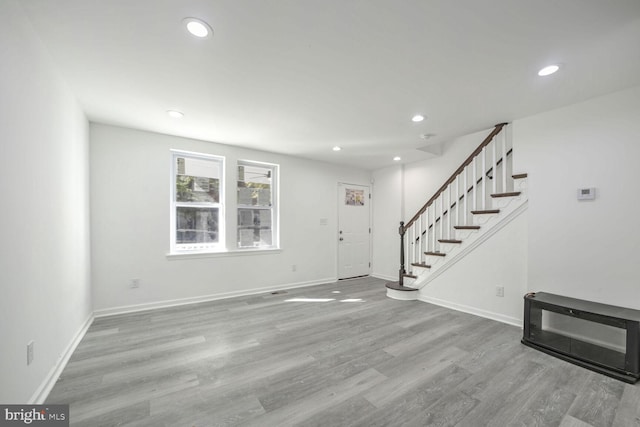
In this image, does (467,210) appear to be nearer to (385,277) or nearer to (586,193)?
(586,193)

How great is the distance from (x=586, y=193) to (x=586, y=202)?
93mm

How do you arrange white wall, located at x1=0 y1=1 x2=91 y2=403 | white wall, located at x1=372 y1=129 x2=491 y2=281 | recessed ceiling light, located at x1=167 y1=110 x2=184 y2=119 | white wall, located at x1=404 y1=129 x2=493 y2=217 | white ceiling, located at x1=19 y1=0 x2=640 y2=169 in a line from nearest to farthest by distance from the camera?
white wall, located at x1=0 y1=1 x2=91 y2=403, white ceiling, located at x1=19 y1=0 x2=640 y2=169, recessed ceiling light, located at x1=167 y1=110 x2=184 y2=119, white wall, located at x1=404 y1=129 x2=493 y2=217, white wall, located at x1=372 y1=129 x2=491 y2=281

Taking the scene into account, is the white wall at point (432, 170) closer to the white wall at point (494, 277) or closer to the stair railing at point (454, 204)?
the stair railing at point (454, 204)

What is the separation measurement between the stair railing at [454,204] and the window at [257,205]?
2438 millimetres

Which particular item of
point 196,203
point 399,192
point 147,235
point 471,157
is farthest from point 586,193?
point 147,235

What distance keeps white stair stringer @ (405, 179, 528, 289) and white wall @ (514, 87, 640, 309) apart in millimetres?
148

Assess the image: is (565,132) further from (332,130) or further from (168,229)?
(168,229)

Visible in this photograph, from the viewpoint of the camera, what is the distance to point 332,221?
5277 mm

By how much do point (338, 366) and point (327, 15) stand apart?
2.60 meters

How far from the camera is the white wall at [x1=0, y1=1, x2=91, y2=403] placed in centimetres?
133

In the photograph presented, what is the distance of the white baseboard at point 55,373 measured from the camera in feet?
5.39

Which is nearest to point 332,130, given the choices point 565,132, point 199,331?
point 565,132

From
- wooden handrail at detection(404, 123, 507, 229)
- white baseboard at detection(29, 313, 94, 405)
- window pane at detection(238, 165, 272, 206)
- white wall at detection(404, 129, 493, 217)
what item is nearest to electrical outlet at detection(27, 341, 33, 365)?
white baseboard at detection(29, 313, 94, 405)

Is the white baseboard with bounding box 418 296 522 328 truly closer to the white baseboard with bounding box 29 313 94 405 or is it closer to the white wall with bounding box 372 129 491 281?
the white wall with bounding box 372 129 491 281
